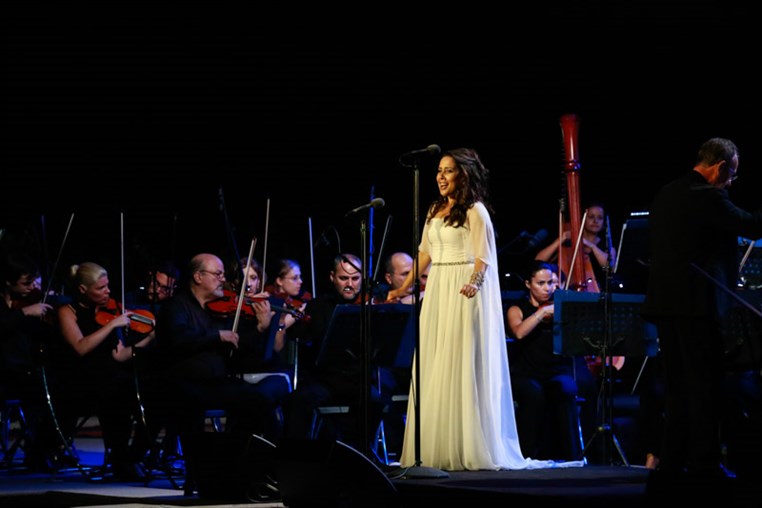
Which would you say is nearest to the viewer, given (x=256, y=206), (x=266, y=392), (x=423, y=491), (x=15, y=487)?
(x=423, y=491)

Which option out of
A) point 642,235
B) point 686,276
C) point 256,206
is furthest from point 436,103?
point 686,276

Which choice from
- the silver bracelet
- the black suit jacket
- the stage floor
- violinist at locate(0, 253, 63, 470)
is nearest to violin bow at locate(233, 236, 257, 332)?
the stage floor

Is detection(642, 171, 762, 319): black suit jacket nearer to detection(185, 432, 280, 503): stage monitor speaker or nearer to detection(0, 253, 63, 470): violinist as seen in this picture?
detection(185, 432, 280, 503): stage monitor speaker

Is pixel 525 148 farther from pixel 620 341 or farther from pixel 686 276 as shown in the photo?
pixel 686 276

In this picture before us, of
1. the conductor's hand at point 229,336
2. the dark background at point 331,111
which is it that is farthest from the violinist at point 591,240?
the conductor's hand at point 229,336

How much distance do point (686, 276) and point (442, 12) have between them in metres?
4.07

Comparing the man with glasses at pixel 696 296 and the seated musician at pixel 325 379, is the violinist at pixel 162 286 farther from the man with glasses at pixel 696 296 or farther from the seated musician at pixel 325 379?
the man with glasses at pixel 696 296

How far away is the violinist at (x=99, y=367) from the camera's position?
5.84 meters

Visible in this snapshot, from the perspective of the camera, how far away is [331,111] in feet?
27.2

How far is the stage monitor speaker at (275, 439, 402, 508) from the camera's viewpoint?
13.3ft

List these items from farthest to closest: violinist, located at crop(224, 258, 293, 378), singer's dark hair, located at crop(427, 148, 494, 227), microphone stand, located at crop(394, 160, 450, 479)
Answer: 1. violinist, located at crop(224, 258, 293, 378)
2. singer's dark hair, located at crop(427, 148, 494, 227)
3. microphone stand, located at crop(394, 160, 450, 479)

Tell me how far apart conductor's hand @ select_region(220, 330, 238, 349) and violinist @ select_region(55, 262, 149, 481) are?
0.55 metres

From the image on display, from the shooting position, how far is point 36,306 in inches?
251

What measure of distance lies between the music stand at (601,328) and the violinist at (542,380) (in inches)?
17.5
